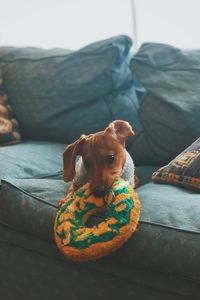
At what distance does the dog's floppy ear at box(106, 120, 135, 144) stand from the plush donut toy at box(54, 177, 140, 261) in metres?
0.13

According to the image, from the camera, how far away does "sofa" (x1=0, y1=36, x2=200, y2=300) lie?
42.1 inches

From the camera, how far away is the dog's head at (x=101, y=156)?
1160mm

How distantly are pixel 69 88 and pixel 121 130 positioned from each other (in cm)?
80

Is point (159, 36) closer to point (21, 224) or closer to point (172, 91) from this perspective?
point (172, 91)

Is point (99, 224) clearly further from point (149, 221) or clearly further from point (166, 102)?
point (166, 102)

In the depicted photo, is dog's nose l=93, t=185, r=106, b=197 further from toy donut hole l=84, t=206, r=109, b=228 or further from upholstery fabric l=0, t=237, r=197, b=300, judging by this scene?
upholstery fabric l=0, t=237, r=197, b=300

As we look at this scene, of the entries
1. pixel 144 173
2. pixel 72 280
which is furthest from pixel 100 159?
pixel 144 173

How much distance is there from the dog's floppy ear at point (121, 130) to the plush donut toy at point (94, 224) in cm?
13

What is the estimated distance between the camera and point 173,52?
70.1 inches

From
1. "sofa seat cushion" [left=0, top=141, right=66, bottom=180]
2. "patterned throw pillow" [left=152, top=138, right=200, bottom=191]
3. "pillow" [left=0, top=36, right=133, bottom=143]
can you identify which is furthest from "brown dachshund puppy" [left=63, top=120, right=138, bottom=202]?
"pillow" [left=0, top=36, right=133, bottom=143]

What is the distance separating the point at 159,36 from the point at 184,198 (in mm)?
1453

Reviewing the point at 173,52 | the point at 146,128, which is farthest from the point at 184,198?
the point at 173,52

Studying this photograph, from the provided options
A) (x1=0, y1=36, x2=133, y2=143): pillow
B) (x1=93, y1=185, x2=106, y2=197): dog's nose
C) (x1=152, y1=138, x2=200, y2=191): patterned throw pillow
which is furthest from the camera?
(x1=0, y1=36, x2=133, y2=143): pillow

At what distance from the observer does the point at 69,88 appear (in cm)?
200
